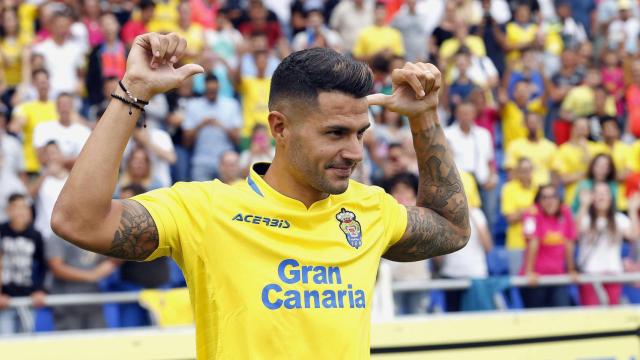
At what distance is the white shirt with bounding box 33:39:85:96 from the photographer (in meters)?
11.9

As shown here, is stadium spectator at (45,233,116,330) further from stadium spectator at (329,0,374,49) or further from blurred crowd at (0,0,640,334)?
stadium spectator at (329,0,374,49)

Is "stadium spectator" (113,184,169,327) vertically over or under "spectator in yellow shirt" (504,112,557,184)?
under

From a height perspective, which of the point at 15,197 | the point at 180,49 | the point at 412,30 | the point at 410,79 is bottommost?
the point at 15,197

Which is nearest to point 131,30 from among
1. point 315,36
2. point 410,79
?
point 315,36

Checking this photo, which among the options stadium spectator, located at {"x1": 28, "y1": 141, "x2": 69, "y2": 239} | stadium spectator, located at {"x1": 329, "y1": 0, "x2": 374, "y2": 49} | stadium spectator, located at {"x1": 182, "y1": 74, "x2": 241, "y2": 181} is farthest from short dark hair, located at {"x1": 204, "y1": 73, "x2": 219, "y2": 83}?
stadium spectator, located at {"x1": 329, "y1": 0, "x2": 374, "y2": 49}

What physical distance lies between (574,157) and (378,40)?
294 centimetres

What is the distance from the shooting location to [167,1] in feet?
44.9

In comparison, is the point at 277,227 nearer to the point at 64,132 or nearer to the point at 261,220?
the point at 261,220

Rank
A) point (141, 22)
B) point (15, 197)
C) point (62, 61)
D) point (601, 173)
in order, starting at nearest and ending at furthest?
point (15, 197), point (62, 61), point (601, 173), point (141, 22)

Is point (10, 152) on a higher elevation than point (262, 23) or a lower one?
lower

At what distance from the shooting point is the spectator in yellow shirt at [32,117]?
1062cm

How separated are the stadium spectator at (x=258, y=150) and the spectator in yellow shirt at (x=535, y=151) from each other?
9.75ft

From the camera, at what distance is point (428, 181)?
13.9ft

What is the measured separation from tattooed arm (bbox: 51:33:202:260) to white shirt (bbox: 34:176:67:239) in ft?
21.0
